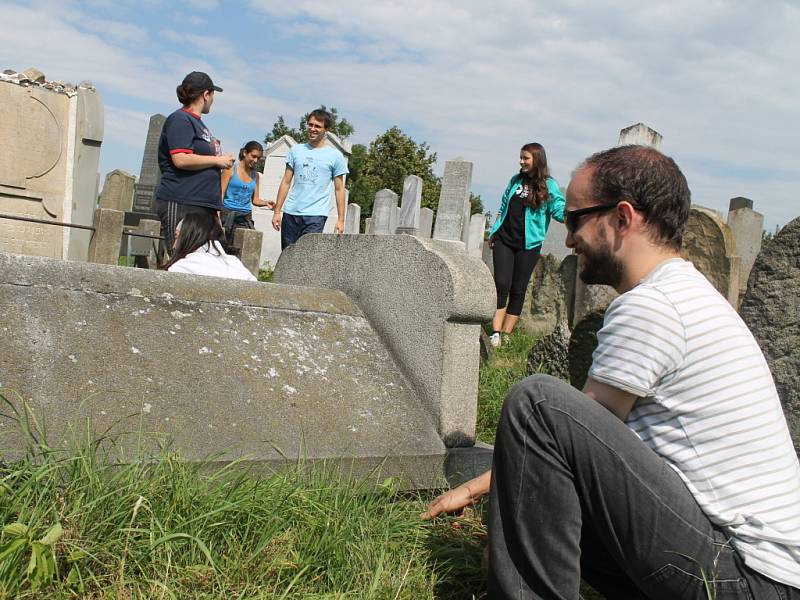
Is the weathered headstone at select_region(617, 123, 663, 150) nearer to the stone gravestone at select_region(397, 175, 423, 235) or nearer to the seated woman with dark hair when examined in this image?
the seated woman with dark hair

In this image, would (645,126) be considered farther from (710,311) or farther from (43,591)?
(43,591)

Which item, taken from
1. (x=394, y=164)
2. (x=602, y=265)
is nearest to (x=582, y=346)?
(x=602, y=265)

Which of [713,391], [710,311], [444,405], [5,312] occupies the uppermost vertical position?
[710,311]

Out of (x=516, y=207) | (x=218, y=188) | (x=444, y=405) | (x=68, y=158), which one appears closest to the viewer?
(x=444, y=405)

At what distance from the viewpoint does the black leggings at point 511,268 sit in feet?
21.8

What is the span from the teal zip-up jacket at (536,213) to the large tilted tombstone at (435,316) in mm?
3332

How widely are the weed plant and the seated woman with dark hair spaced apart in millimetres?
1473

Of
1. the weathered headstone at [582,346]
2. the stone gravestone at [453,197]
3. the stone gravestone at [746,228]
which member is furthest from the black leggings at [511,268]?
the stone gravestone at [746,228]

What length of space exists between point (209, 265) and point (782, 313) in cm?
267

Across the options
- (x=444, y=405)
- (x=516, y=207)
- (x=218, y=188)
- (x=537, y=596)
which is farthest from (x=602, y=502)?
(x=516, y=207)

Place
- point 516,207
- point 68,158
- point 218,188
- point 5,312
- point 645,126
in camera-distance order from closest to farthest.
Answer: point 5,312 < point 218,188 < point 516,207 < point 645,126 < point 68,158

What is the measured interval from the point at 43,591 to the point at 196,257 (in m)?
2.10

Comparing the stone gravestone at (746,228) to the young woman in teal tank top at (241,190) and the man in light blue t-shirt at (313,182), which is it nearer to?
the young woman in teal tank top at (241,190)

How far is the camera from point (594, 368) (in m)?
1.98
